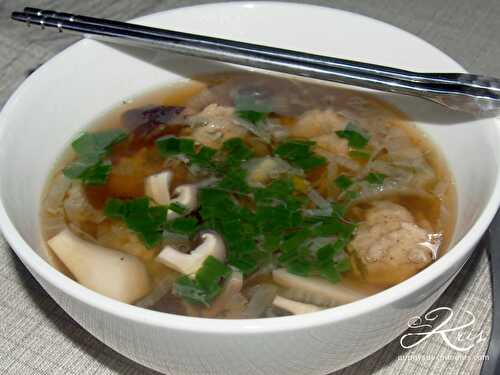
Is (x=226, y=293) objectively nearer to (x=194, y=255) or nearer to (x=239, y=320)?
(x=194, y=255)

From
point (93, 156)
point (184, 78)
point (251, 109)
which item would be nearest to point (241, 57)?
point (251, 109)

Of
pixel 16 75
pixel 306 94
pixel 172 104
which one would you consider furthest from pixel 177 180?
pixel 16 75

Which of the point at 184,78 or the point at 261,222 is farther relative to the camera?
the point at 184,78

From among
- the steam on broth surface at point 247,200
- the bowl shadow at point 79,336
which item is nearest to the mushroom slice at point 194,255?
the steam on broth surface at point 247,200

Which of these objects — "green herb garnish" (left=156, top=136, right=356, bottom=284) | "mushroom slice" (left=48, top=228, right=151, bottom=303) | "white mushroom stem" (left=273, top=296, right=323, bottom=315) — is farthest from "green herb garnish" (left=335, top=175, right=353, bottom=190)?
"mushroom slice" (left=48, top=228, right=151, bottom=303)

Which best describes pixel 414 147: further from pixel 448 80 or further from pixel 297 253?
pixel 297 253

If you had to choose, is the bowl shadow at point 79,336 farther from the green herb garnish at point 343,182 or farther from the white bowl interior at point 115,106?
the green herb garnish at point 343,182
